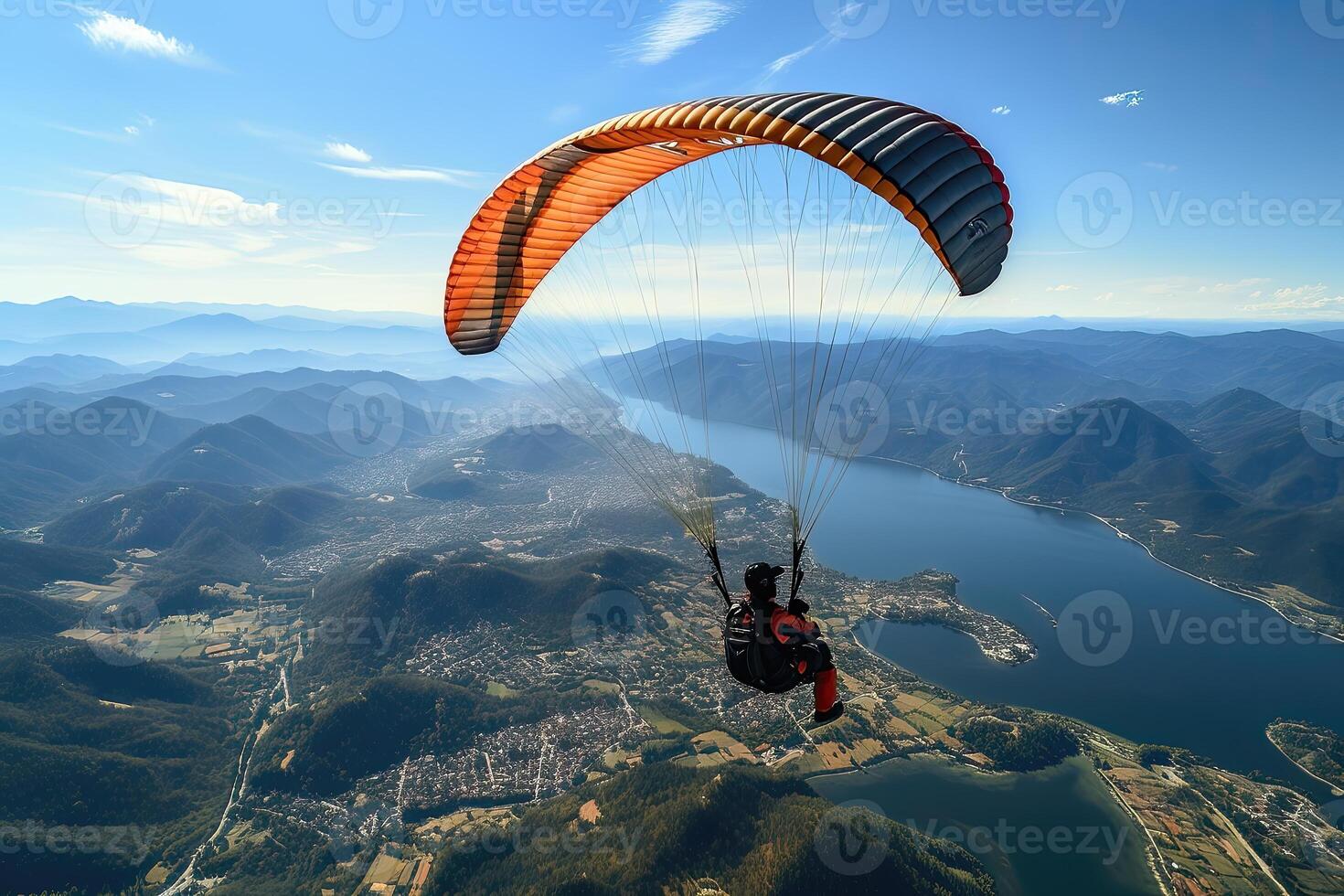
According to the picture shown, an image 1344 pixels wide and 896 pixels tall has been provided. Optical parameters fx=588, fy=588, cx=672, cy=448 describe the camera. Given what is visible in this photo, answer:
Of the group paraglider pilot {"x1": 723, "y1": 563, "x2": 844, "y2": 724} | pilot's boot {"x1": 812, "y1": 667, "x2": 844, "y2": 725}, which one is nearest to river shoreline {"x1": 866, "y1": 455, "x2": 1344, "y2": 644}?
pilot's boot {"x1": 812, "y1": 667, "x2": 844, "y2": 725}

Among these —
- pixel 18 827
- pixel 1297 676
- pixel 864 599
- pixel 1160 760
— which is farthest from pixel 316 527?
pixel 1297 676

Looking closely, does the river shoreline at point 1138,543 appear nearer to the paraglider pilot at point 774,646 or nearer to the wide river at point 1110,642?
the wide river at point 1110,642

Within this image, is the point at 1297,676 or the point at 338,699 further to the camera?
the point at 1297,676

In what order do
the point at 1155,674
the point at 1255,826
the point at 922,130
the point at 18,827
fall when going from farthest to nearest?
the point at 1155,674 < the point at 1255,826 < the point at 18,827 < the point at 922,130

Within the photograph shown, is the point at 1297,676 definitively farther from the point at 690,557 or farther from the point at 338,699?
the point at 338,699

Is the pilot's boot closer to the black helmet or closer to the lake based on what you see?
the black helmet

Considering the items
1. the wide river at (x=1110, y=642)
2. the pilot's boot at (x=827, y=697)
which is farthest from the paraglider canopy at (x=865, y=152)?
the wide river at (x=1110, y=642)

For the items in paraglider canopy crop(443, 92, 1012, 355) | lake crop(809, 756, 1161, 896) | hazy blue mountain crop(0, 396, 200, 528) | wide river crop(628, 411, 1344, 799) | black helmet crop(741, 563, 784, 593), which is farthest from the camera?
hazy blue mountain crop(0, 396, 200, 528)
